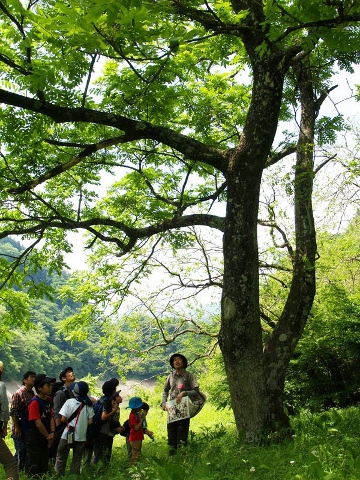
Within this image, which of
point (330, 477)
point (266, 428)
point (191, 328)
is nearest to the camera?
point (330, 477)

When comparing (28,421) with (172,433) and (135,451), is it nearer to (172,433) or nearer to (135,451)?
(135,451)

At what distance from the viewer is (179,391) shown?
19.6 ft

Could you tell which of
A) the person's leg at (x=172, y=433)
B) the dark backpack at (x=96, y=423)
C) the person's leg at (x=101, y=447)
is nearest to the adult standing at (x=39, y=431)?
the dark backpack at (x=96, y=423)

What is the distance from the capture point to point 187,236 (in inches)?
390

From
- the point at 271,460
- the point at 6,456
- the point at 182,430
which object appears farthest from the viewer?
the point at 182,430

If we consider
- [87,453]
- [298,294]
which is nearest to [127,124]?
[298,294]

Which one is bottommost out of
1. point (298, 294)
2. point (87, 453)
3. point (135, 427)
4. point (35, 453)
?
point (87, 453)

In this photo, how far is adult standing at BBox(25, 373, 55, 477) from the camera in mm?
5426

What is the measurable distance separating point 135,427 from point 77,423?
2.42 feet

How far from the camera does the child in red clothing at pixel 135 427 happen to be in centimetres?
577

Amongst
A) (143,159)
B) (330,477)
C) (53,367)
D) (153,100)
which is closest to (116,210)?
(143,159)

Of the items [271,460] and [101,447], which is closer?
[271,460]

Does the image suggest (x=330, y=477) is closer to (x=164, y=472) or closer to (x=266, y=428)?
(x=164, y=472)

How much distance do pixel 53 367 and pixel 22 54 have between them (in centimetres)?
8401
